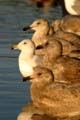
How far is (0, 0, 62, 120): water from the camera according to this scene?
1138 cm

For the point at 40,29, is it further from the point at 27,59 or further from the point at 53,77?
the point at 53,77

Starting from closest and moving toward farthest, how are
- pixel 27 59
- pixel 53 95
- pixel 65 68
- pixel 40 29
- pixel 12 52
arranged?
1. pixel 53 95
2. pixel 65 68
3. pixel 27 59
4. pixel 12 52
5. pixel 40 29

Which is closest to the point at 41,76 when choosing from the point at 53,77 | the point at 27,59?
the point at 53,77

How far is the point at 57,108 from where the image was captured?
428 inches

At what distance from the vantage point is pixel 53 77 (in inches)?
455

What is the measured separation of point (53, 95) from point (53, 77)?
26.7 inches

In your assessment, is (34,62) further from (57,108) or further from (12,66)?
(57,108)

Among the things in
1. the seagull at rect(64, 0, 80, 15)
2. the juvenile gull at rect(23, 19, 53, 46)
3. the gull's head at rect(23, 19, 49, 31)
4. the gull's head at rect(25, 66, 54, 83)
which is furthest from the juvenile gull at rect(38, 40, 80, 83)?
the seagull at rect(64, 0, 80, 15)

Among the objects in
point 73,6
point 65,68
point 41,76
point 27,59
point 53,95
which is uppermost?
point 41,76

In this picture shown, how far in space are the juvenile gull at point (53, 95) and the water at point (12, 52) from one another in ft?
1.11

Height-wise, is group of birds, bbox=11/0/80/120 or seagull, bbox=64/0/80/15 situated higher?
group of birds, bbox=11/0/80/120

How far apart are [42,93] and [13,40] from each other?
6504mm

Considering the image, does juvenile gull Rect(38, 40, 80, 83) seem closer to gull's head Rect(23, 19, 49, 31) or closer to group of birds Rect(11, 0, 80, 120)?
group of birds Rect(11, 0, 80, 120)

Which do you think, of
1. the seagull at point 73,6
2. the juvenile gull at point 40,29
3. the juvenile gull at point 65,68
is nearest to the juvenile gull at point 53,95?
the juvenile gull at point 65,68
